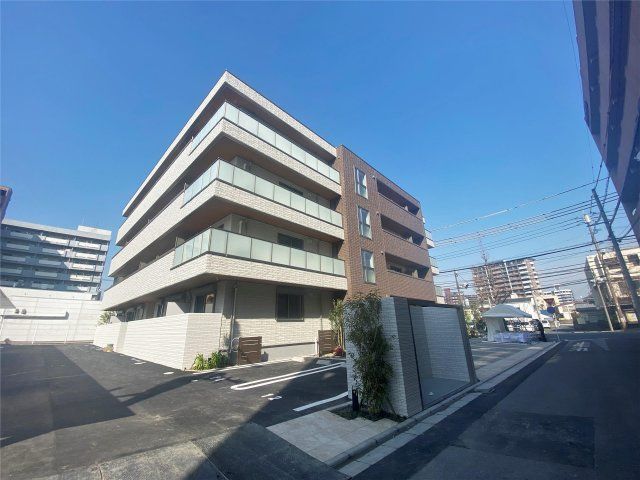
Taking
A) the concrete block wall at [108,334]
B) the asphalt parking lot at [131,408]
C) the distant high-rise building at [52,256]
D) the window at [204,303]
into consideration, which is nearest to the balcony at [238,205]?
the window at [204,303]

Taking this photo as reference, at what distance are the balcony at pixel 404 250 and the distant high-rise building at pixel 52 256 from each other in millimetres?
73907

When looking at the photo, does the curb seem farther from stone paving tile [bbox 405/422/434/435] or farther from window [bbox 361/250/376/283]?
window [bbox 361/250/376/283]

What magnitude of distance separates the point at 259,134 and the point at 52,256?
7564 centimetres

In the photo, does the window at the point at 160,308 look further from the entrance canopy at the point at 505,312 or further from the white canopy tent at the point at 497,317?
the entrance canopy at the point at 505,312

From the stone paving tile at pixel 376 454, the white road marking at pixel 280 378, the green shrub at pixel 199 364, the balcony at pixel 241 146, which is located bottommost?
the stone paving tile at pixel 376 454

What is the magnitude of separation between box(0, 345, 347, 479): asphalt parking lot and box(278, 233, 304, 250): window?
7598 mm

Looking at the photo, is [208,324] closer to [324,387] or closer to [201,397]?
[201,397]

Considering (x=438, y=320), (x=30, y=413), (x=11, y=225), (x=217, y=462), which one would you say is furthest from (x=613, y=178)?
(x=11, y=225)

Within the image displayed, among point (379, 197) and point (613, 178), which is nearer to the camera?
point (613, 178)

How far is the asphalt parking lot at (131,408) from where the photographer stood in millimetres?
4125

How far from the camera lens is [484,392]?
296 inches

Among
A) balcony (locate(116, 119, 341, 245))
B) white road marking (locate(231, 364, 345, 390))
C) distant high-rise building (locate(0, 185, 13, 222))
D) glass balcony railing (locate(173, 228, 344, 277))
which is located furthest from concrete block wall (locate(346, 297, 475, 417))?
distant high-rise building (locate(0, 185, 13, 222))

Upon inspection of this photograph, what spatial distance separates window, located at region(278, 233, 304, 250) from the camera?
54.5 feet

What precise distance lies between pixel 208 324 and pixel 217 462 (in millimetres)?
9294
